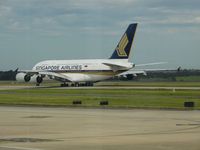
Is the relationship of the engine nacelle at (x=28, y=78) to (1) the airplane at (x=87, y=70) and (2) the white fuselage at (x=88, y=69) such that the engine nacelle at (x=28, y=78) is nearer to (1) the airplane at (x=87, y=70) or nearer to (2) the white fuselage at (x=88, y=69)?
(1) the airplane at (x=87, y=70)

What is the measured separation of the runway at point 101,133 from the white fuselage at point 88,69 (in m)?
62.7

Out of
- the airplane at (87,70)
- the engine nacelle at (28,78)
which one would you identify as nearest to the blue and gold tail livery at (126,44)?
the airplane at (87,70)

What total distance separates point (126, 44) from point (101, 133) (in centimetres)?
7274

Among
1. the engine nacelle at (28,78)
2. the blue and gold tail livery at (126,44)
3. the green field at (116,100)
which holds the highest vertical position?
the blue and gold tail livery at (126,44)

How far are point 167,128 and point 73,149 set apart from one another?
23.4ft

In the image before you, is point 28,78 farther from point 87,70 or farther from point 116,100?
point 116,100

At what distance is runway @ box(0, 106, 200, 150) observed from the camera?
1647 centimetres

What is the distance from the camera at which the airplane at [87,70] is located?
90875mm

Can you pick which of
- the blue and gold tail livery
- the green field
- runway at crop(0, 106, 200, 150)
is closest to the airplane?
the blue and gold tail livery

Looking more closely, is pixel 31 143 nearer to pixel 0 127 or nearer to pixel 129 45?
pixel 0 127

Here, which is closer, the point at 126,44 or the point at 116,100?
the point at 116,100

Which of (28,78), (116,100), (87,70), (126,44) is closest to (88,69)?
(87,70)

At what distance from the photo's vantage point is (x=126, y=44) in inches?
3642

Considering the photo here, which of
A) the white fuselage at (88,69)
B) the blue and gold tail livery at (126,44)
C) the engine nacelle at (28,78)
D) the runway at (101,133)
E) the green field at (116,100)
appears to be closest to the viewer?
the runway at (101,133)
